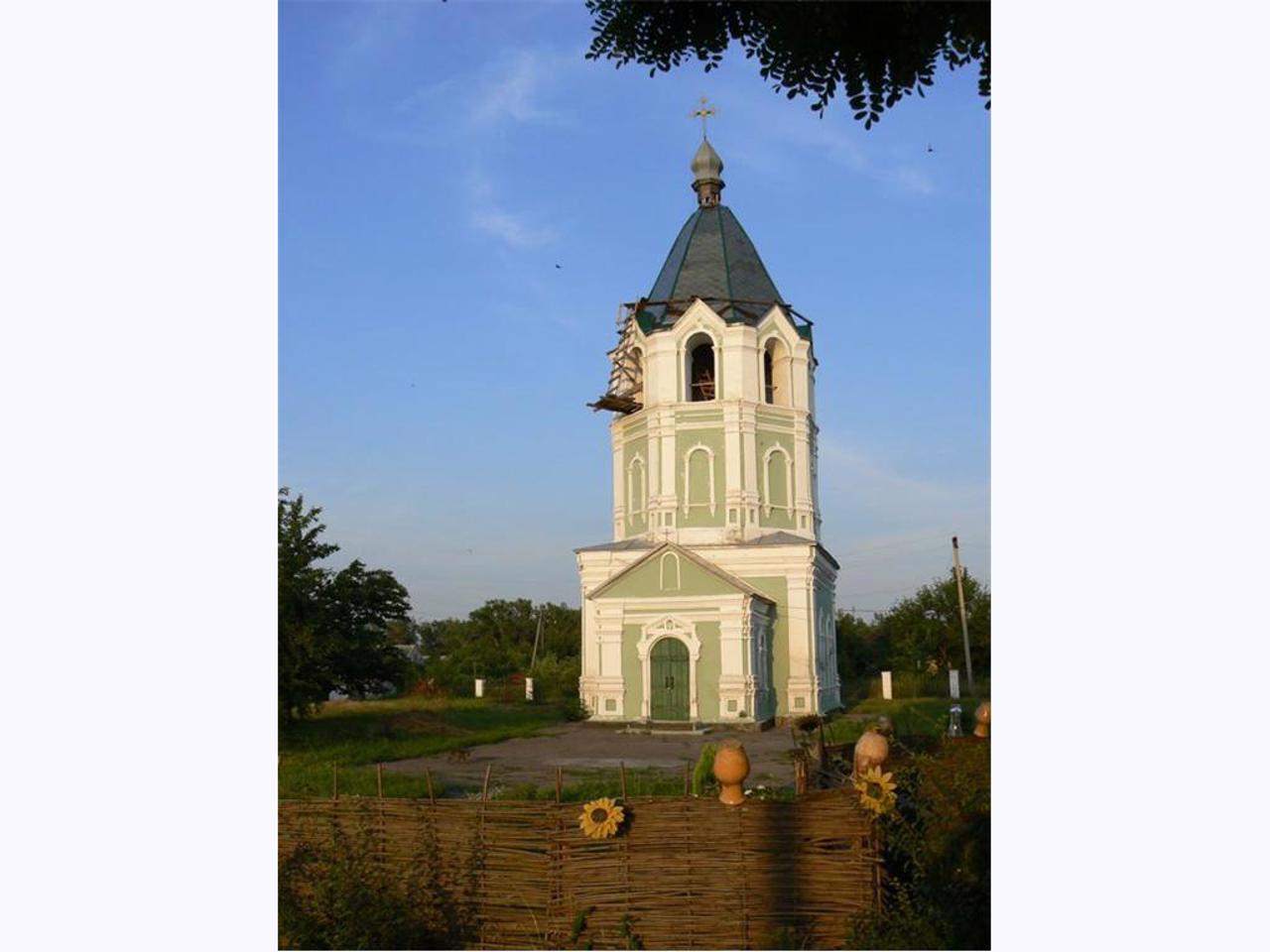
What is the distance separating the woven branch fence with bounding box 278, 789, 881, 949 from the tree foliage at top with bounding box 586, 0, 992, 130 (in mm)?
3789

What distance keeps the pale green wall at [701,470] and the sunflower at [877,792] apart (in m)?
19.1

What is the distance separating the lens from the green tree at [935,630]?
32062 millimetres

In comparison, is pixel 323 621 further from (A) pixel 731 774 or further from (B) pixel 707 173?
(B) pixel 707 173

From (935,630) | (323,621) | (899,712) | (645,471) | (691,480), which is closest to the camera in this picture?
(323,621)

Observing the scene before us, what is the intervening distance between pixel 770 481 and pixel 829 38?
839 inches

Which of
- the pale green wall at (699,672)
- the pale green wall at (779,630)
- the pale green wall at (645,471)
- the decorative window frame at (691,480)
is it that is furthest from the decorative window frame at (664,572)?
the pale green wall at (645,471)

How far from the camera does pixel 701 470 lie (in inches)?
1004

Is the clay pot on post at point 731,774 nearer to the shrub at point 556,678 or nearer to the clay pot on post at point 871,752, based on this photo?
the clay pot on post at point 871,752

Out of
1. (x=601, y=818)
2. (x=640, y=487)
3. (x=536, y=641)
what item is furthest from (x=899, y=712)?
(x=601, y=818)

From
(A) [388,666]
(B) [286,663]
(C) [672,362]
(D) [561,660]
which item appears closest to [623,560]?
(D) [561,660]

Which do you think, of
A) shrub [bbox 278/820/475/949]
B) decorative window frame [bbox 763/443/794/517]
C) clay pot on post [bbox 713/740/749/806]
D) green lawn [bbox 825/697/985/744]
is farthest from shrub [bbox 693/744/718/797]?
decorative window frame [bbox 763/443/794/517]

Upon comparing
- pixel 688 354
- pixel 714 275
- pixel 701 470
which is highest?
pixel 714 275

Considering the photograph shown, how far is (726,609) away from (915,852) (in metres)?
17.0

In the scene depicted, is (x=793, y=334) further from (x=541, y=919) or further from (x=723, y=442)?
(x=541, y=919)
